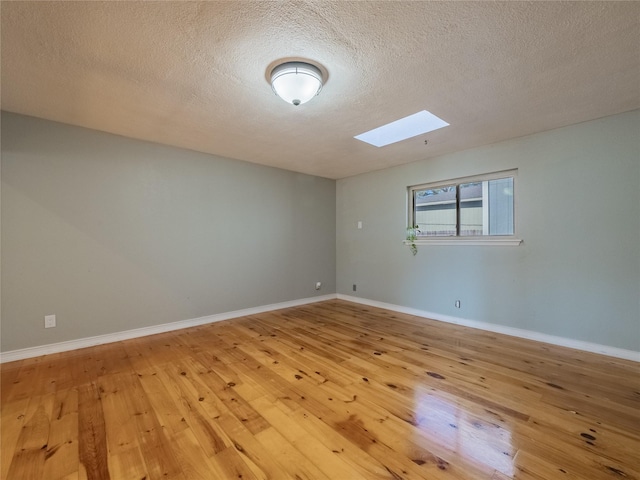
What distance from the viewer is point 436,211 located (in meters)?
4.03

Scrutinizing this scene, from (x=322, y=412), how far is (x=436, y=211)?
3.28 m

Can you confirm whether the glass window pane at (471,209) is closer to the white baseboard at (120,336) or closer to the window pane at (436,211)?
the window pane at (436,211)

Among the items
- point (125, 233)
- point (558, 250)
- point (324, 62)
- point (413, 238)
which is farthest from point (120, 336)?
point (558, 250)

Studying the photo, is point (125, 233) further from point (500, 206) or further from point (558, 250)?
point (558, 250)

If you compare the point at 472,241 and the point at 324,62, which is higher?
the point at 324,62

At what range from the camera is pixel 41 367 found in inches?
94.6

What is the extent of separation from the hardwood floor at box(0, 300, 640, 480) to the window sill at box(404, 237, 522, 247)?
1152 millimetres

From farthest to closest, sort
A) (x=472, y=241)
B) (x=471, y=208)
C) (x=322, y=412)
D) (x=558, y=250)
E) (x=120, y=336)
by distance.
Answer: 1. (x=471, y=208)
2. (x=472, y=241)
3. (x=120, y=336)
4. (x=558, y=250)
5. (x=322, y=412)

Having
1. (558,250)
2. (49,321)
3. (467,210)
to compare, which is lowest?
(49,321)

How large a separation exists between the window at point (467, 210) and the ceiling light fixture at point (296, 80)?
106 inches

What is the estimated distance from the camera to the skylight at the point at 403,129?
2879 millimetres

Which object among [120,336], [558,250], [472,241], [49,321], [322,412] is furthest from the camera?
[472,241]

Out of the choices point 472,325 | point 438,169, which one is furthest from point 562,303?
point 438,169

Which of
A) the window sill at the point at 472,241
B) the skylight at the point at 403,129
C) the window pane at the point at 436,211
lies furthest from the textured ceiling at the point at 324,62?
the window sill at the point at 472,241
